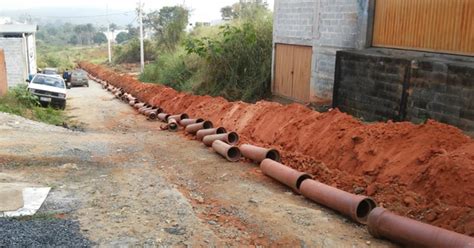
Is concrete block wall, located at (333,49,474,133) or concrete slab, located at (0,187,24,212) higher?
concrete block wall, located at (333,49,474,133)

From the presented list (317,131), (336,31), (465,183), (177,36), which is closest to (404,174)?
(465,183)

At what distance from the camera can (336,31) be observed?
43.3 feet

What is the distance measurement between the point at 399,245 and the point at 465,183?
51.5 inches

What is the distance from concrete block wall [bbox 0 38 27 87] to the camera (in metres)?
30.3

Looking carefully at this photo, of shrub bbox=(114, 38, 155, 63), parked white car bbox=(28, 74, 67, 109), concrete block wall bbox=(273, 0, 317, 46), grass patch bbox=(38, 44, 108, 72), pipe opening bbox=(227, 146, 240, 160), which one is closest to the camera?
pipe opening bbox=(227, 146, 240, 160)

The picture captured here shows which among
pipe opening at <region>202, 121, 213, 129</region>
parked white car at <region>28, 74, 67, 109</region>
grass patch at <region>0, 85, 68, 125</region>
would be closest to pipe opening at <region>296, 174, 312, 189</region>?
pipe opening at <region>202, 121, 213, 129</region>

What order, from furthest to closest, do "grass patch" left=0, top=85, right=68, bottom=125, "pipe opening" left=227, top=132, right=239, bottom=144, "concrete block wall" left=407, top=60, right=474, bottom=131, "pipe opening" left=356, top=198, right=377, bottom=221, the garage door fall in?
1. "grass patch" left=0, top=85, right=68, bottom=125
2. the garage door
3. "pipe opening" left=227, top=132, right=239, bottom=144
4. "concrete block wall" left=407, top=60, right=474, bottom=131
5. "pipe opening" left=356, top=198, right=377, bottom=221

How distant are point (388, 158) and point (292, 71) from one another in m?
8.95

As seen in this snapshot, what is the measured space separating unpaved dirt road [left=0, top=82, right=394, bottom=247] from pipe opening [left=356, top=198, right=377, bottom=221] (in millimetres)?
203

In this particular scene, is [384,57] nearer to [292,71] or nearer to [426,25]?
[426,25]

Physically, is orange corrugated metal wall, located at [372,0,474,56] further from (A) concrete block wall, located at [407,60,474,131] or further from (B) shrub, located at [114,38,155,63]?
(B) shrub, located at [114,38,155,63]

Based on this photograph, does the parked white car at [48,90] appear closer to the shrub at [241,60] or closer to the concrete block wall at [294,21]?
the shrub at [241,60]

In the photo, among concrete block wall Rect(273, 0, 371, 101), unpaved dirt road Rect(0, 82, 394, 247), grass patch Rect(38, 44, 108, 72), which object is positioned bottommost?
grass patch Rect(38, 44, 108, 72)

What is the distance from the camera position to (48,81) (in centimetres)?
2228
